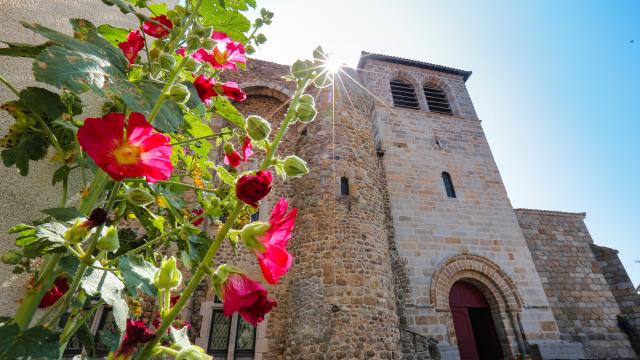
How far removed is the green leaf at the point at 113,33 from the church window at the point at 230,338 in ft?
18.7

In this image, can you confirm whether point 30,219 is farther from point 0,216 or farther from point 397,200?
point 397,200

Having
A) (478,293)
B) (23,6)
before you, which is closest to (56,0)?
(23,6)

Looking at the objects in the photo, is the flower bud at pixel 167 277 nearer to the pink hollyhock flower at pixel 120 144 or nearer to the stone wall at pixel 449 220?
the pink hollyhock flower at pixel 120 144

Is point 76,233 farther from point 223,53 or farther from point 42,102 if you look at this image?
point 223,53

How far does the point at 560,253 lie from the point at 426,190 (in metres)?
4.86

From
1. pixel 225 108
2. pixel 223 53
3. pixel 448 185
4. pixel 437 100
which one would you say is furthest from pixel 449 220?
pixel 223 53

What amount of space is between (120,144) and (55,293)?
52 centimetres

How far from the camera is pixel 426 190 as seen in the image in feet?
29.3

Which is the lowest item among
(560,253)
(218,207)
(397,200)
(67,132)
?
(218,207)

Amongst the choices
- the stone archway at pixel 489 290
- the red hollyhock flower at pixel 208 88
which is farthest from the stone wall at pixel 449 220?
the red hollyhock flower at pixel 208 88

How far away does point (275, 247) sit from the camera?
2.27ft

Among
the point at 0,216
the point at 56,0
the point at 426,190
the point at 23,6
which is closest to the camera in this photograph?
the point at 0,216

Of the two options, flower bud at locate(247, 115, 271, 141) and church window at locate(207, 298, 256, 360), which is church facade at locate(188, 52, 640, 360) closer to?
church window at locate(207, 298, 256, 360)

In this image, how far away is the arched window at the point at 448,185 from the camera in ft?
30.0
